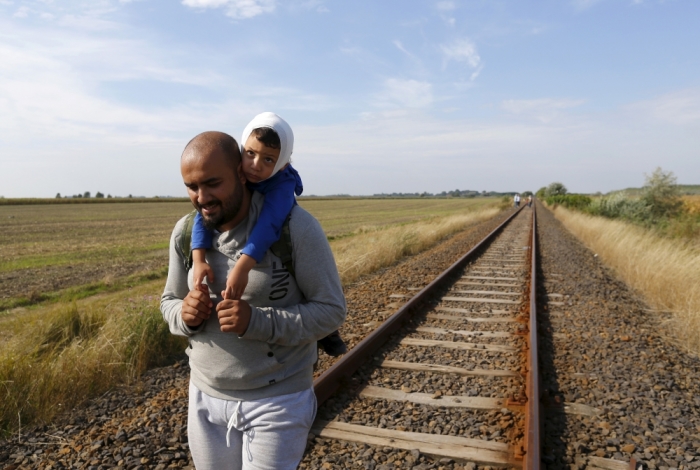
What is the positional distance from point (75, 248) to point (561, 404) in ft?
64.5

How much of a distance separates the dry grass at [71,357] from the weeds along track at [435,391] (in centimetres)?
204

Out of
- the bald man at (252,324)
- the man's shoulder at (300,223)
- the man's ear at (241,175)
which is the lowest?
the bald man at (252,324)

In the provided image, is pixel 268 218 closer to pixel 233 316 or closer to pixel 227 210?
pixel 227 210

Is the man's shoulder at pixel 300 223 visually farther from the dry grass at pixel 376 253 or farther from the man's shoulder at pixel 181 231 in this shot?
the dry grass at pixel 376 253

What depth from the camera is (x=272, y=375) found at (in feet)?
5.80

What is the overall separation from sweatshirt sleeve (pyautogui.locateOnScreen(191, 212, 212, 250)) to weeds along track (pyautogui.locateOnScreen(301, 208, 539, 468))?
2004 millimetres

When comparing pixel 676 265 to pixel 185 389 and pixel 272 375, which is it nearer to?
pixel 185 389

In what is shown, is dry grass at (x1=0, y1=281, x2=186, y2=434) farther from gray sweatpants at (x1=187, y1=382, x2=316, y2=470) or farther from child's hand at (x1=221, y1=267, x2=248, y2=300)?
child's hand at (x1=221, y1=267, x2=248, y2=300)

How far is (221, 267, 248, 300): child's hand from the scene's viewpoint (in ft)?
5.41

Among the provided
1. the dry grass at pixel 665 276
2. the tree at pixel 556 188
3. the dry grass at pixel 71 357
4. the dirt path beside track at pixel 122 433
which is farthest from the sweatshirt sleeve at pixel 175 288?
the tree at pixel 556 188

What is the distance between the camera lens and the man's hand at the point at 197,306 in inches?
66.7

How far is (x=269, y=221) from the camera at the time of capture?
5.57ft

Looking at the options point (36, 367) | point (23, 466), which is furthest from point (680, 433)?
point (36, 367)

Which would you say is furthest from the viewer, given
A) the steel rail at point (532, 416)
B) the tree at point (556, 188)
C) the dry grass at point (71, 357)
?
the tree at point (556, 188)
